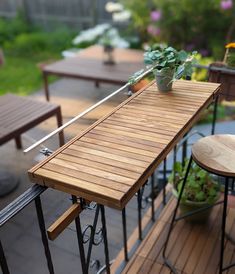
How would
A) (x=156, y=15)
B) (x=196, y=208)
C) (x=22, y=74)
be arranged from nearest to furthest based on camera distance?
(x=196, y=208) < (x=156, y=15) < (x=22, y=74)

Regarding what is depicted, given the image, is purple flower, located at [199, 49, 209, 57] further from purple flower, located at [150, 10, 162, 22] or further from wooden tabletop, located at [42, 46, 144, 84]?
wooden tabletop, located at [42, 46, 144, 84]

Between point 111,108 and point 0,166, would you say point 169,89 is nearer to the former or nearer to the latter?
point 111,108

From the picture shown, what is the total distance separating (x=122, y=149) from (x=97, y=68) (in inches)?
138

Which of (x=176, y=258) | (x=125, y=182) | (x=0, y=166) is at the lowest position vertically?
(x=176, y=258)

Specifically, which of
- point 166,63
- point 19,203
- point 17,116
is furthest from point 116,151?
point 17,116

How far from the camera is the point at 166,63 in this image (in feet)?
5.22

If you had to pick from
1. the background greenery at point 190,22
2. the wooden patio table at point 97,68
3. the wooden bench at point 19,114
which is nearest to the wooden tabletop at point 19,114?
the wooden bench at point 19,114

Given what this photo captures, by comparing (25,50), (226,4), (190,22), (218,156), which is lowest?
(25,50)

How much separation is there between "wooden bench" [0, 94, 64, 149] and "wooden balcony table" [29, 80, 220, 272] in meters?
0.86

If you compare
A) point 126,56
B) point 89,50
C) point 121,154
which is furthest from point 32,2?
point 121,154

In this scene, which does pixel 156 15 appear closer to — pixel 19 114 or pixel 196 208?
pixel 19 114

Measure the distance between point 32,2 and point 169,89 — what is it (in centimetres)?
706

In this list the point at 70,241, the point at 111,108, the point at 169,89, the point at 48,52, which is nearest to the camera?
the point at 70,241

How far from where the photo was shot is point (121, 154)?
1.14 meters
